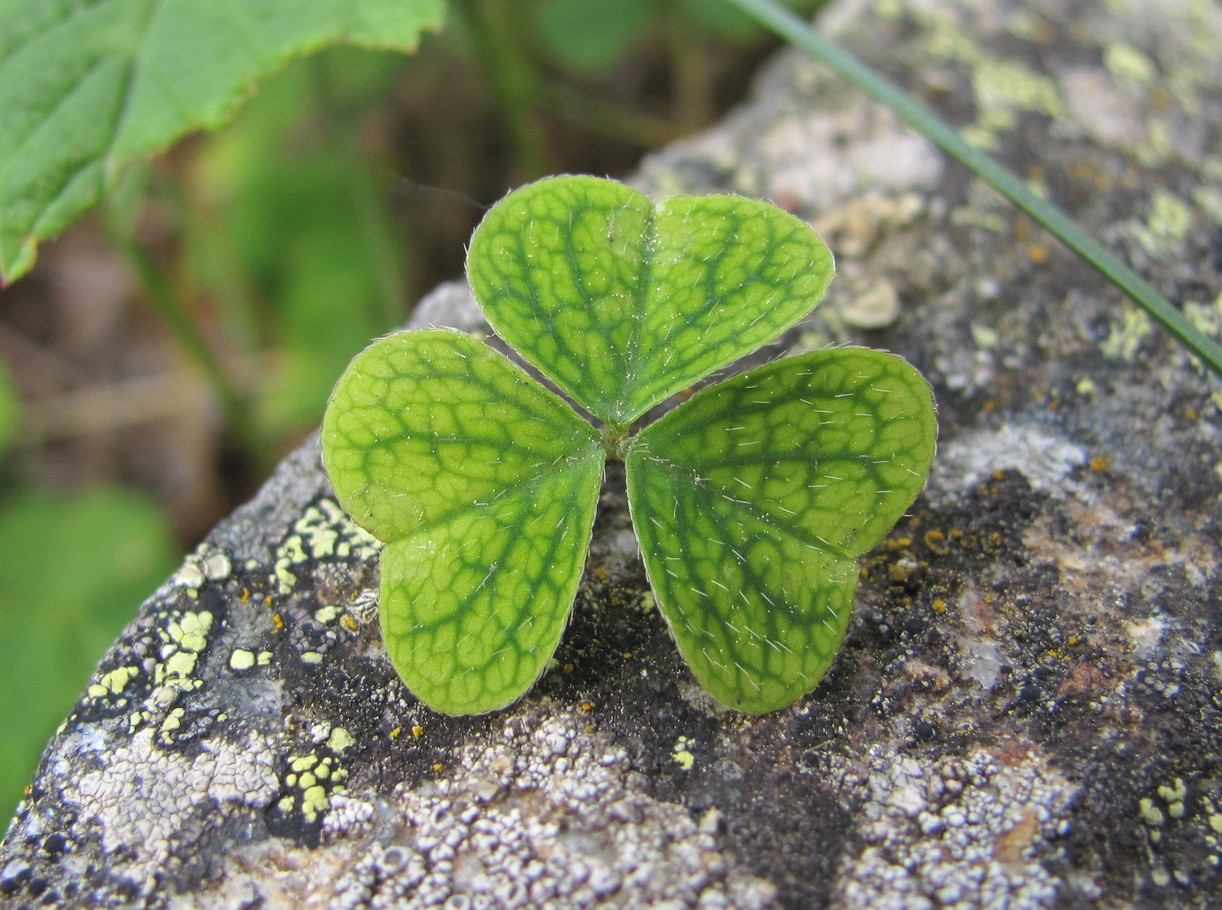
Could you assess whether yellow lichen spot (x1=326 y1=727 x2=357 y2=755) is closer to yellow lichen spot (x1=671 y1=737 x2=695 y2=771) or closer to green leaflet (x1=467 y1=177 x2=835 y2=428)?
yellow lichen spot (x1=671 y1=737 x2=695 y2=771)

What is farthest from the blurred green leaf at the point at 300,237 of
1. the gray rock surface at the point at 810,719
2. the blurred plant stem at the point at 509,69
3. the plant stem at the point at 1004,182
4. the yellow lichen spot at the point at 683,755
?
the yellow lichen spot at the point at 683,755

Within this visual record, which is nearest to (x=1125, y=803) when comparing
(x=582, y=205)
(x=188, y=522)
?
(x=582, y=205)

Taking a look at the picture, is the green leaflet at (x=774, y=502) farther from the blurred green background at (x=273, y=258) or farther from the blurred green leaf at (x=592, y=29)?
the blurred green leaf at (x=592, y=29)

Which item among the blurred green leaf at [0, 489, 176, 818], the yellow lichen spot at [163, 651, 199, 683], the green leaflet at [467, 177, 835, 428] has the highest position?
the green leaflet at [467, 177, 835, 428]

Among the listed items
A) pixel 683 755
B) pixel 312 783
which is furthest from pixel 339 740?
pixel 683 755

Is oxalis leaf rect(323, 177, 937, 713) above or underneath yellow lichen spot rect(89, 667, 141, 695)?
above

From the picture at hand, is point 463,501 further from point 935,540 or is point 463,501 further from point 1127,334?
point 1127,334

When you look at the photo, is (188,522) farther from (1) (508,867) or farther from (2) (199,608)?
(1) (508,867)

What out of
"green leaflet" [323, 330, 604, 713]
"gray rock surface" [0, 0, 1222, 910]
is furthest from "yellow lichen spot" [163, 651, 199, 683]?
"green leaflet" [323, 330, 604, 713]
